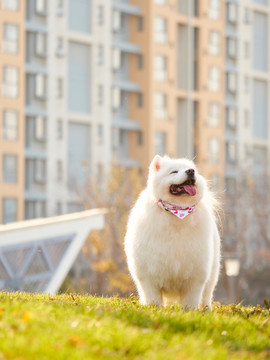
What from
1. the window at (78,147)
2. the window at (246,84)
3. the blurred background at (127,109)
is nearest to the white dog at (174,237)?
the blurred background at (127,109)

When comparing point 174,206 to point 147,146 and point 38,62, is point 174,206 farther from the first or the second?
point 147,146

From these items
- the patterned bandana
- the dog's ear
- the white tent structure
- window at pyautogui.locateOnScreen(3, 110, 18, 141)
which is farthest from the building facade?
the patterned bandana

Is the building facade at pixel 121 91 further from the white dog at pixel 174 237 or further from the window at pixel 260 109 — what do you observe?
the white dog at pixel 174 237

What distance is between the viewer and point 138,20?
84.4m

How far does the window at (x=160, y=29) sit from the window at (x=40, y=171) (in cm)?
1674

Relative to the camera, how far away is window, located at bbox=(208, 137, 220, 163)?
86.0m

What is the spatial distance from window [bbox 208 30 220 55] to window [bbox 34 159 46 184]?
875 inches

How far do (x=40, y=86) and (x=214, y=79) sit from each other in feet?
65.3

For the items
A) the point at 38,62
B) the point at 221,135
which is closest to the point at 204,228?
the point at 38,62

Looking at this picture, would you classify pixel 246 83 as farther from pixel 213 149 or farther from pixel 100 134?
pixel 100 134

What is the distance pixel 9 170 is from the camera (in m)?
72.2

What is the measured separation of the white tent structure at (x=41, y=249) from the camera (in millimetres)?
29672

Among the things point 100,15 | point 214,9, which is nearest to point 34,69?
point 100,15

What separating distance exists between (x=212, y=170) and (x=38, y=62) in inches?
680
